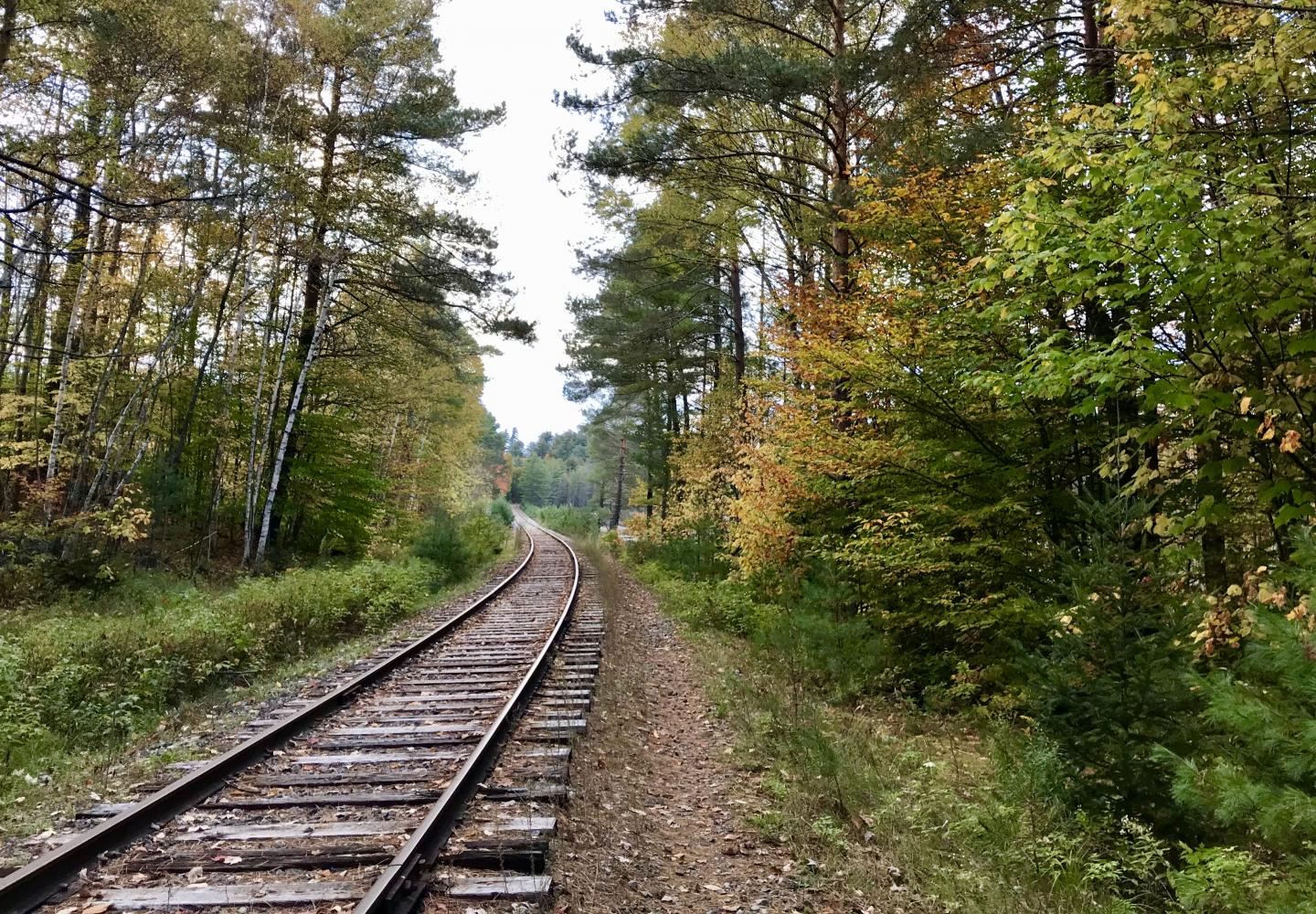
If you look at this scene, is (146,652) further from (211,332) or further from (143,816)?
(211,332)

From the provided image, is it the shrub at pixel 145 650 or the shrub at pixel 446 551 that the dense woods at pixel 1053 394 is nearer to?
the shrub at pixel 145 650

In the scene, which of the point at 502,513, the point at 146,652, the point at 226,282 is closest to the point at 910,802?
the point at 146,652

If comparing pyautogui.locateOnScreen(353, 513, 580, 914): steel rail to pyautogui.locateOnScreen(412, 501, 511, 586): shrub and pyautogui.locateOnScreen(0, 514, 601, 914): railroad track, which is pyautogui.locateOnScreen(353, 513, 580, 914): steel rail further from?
pyautogui.locateOnScreen(412, 501, 511, 586): shrub

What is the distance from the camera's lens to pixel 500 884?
4074mm

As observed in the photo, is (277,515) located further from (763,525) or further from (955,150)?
(955,150)

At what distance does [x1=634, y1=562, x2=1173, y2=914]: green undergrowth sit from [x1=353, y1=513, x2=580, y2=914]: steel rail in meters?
2.29

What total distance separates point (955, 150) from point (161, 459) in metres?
17.9

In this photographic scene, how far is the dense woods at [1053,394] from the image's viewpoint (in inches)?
161

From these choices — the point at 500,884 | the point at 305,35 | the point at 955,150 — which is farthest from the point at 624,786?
the point at 305,35

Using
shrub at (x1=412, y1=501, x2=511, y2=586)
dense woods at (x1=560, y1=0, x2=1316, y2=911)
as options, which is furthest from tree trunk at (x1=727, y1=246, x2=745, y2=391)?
shrub at (x1=412, y1=501, x2=511, y2=586)

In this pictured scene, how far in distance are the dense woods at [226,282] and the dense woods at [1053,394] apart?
547cm

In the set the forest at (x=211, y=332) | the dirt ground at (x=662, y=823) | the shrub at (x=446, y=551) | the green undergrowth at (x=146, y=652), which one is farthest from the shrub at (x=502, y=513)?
the dirt ground at (x=662, y=823)

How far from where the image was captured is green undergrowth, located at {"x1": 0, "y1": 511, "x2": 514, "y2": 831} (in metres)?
6.29

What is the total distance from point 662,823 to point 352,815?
92.4 inches
